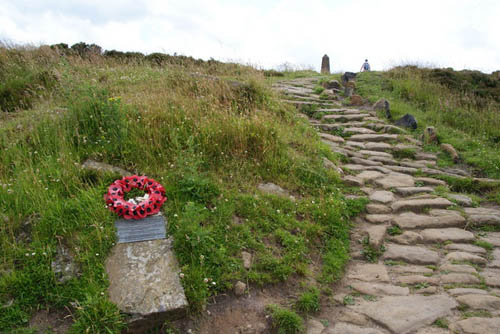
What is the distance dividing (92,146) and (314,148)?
3.69 m

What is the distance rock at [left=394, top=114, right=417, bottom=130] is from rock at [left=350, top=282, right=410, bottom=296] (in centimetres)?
628

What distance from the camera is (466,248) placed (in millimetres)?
4504

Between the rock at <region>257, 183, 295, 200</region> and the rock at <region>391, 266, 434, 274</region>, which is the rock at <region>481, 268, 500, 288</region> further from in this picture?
the rock at <region>257, 183, 295, 200</region>

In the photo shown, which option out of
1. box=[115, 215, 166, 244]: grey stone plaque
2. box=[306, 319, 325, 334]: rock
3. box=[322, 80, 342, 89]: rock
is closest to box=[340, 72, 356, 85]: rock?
box=[322, 80, 342, 89]: rock

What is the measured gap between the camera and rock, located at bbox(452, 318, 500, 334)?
3.04 metres

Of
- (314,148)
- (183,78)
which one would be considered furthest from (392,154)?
(183,78)

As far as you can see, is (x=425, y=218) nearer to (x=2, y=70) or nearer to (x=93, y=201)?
(x=93, y=201)

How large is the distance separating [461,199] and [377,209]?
1.42 metres

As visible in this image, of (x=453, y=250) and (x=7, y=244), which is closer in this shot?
(x=7, y=244)

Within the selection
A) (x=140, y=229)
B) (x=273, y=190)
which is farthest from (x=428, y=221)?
(x=140, y=229)

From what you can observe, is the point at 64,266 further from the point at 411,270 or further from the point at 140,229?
the point at 411,270

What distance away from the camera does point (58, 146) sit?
515 centimetres

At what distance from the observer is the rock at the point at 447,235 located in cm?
471

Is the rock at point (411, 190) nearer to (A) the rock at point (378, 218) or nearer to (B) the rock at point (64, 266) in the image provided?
(A) the rock at point (378, 218)
